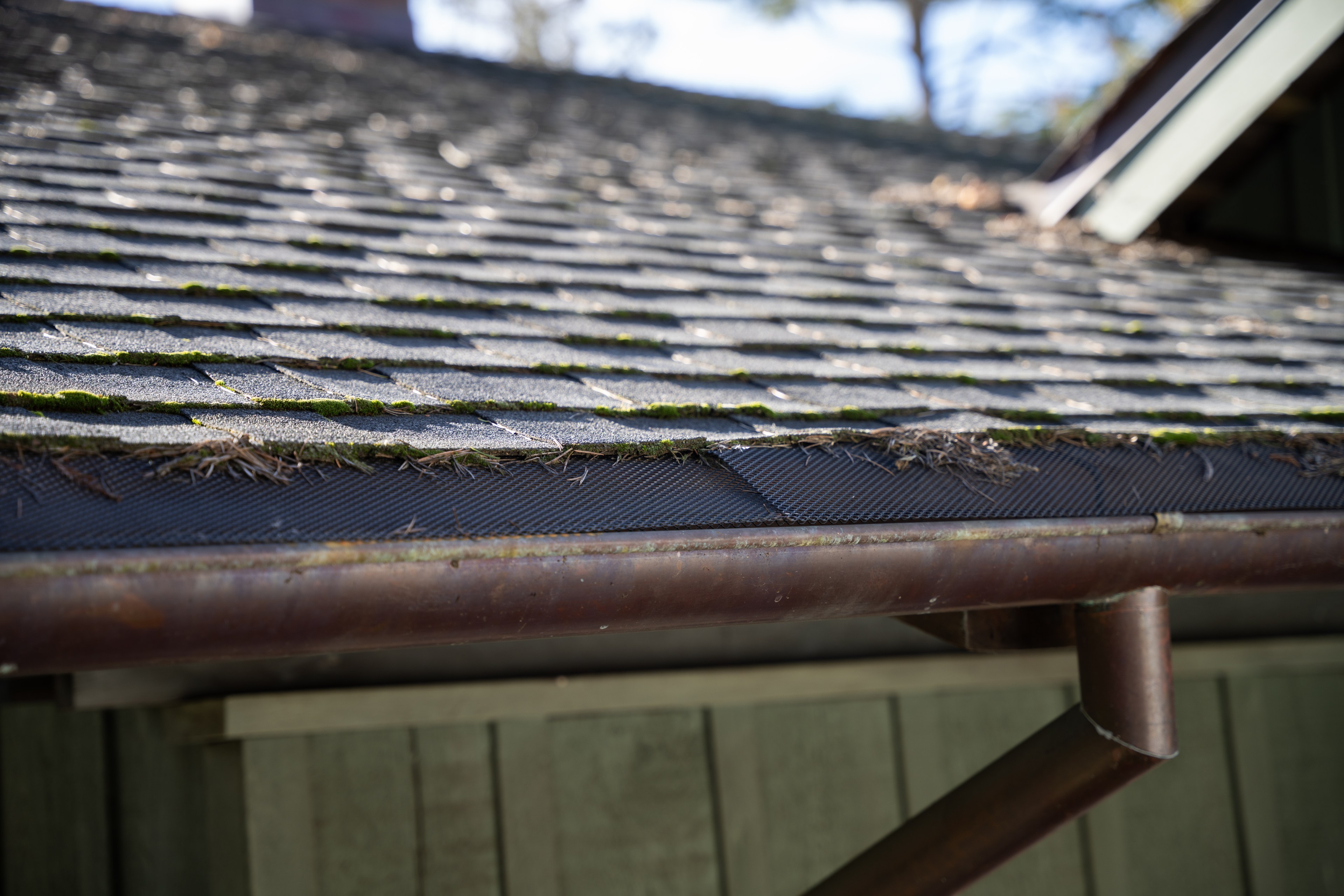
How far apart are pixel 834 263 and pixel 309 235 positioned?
1572 millimetres

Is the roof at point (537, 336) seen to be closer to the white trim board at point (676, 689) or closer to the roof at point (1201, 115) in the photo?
the roof at point (1201, 115)

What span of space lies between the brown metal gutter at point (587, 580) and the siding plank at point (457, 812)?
3.60ft

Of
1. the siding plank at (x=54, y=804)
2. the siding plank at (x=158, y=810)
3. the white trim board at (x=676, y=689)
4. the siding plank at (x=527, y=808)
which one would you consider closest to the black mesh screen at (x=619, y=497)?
the white trim board at (x=676, y=689)

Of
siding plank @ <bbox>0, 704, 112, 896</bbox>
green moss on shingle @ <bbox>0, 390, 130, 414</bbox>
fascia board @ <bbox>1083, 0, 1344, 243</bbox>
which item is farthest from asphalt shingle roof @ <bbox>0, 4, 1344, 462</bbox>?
siding plank @ <bbox>0, 704, 112, 896</bbox>

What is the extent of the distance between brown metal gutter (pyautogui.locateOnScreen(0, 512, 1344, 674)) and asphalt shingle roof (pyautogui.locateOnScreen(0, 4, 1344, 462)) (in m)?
0.20

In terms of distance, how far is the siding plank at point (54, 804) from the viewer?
2.74 metres

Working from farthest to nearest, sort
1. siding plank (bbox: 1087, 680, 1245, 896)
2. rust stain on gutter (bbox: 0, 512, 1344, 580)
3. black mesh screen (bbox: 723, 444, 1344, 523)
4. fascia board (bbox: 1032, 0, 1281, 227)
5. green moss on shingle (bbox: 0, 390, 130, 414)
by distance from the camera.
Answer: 1. fascia board (bbox: 1032, 0, 1281, 227)
2. siding plank (bbox: 1087, 680, 1245, 896)
3. black mesh screen (bbox: 723, 444, 1344, 523)
4. green moss on shingle (bbox: 0, 390, 130, 414)
5. rust stain on gutter (bbox: 0, 512, 1344, 580)

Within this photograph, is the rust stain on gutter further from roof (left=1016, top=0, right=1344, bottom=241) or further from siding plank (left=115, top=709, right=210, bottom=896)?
roof (left=1016, top=0, right=1344, bottom=241)

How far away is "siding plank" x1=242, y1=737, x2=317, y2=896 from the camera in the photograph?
2.05 meters

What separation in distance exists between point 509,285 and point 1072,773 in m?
1.58

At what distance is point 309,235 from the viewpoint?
95.8 inches

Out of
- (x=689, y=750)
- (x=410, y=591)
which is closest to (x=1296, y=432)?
(x=689, y=750)

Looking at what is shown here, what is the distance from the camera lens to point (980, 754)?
9.05ft

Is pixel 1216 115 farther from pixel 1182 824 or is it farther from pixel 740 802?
pixel 740 802
